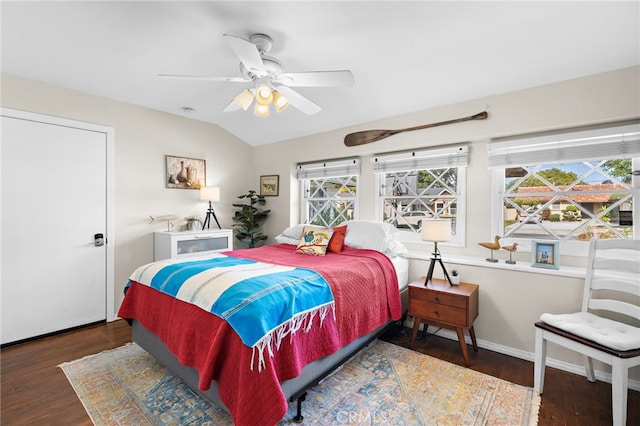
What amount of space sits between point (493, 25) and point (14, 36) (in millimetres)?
3390

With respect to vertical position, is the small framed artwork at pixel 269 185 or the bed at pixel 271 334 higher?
the small framed artwork at pixel 269 185

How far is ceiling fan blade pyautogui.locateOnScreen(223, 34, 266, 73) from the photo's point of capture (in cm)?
161

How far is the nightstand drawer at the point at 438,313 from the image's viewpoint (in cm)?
234

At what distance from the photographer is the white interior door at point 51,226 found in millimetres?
2670

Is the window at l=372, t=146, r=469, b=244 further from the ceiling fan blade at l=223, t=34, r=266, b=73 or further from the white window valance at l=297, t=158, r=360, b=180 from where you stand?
the ceiling fan blade at l=223, t=34, r=266, b=73

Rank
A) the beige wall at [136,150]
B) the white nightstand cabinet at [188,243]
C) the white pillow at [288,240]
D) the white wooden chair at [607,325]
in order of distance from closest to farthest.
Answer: the white wooden chair at [607,325] < the beige wall at [136,150] < the white nightstand cabinet at [188,243] < the white pillow at [288,240]

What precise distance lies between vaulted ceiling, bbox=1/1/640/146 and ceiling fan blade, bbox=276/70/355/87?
33 cm

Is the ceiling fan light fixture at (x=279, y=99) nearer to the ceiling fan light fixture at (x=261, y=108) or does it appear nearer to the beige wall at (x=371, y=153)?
the ceiling fan light fixture at (x=261, y=108)

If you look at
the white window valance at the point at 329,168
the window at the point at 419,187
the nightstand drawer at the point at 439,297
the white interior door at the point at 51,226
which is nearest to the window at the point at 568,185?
the window at the point at 419,187

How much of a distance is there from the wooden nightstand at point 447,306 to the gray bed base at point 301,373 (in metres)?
0.40

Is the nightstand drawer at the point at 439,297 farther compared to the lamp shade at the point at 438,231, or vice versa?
the lamp shade at the point at 438,231

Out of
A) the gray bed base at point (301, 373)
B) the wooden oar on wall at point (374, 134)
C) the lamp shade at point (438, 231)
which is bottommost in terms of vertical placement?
the gray bed base at point (301, 373)

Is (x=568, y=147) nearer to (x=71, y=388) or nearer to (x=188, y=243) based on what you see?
(x=188, y=243)

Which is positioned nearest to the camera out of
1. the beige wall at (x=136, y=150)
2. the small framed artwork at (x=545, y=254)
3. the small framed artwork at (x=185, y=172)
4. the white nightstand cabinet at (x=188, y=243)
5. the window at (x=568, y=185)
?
the window at (x=568, y=185)
